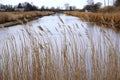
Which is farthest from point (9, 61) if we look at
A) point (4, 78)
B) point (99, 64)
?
point (99, 64)

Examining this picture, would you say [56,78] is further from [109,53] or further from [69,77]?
[109,53]

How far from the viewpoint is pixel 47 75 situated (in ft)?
13.1

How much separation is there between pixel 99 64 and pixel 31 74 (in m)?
0.99

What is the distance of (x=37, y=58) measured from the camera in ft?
13.2

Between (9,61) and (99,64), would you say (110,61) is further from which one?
(9,61)

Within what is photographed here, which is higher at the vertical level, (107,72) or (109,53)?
(109,53)

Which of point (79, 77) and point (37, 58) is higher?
point (37, 58)

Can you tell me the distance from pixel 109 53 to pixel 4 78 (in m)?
1.54

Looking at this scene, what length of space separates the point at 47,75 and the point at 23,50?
0.49 m

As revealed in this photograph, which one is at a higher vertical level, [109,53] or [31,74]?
[109,53]

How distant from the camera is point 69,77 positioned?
412 cm

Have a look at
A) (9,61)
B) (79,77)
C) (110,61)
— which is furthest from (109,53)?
(9,61)

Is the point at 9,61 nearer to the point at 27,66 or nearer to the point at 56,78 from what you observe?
the point at 27,66

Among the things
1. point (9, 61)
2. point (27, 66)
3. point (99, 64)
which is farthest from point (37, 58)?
point (99, 64)
